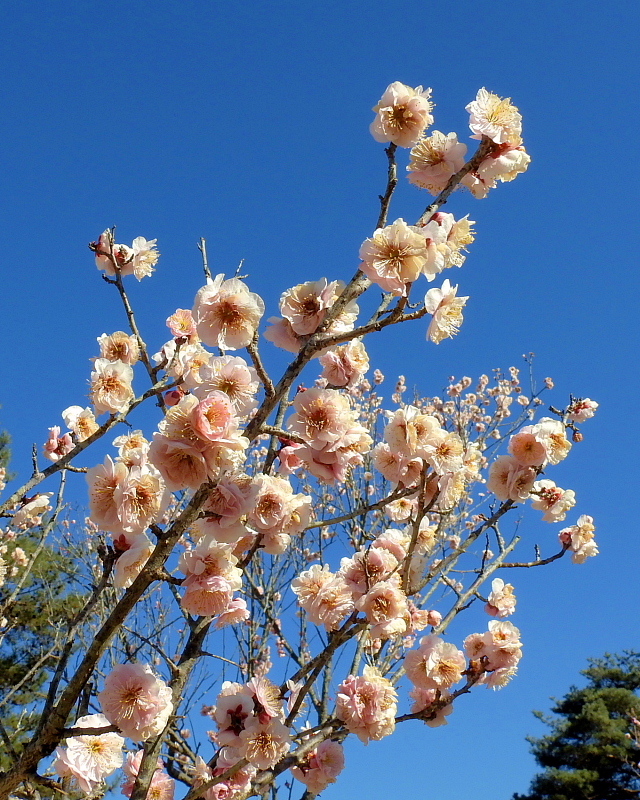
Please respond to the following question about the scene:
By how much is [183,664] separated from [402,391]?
7.67 m

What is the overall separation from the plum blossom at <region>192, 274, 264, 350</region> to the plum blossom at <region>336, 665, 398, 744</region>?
132 centimetres

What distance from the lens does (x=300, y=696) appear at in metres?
2.25

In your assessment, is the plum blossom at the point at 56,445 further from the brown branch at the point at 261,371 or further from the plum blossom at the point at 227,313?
the brown branch at the point at 261,371

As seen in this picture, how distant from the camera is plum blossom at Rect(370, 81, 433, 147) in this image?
211cm

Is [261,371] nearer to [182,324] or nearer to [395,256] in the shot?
[395,256]

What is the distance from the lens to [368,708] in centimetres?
233

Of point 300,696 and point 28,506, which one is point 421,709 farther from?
point 28,506

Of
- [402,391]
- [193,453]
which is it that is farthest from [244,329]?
[402,391]

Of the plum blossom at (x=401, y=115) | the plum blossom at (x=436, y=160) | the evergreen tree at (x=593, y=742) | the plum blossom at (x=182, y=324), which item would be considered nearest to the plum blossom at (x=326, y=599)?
the plum blossom at (x=182, y=324)

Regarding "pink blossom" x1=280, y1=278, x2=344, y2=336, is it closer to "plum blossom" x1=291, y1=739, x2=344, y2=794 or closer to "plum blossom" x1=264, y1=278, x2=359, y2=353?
"plum blossom" x1=264, y1=278, x2=359, y2=353

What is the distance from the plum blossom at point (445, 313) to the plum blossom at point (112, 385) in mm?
1328

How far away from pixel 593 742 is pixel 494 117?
17.2 m

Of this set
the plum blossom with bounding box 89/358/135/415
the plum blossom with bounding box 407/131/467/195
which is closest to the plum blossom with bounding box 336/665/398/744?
the plum blossom with bounding box 89/358/135/415

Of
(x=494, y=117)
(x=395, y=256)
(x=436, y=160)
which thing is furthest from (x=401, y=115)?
(x=395, y=256)
